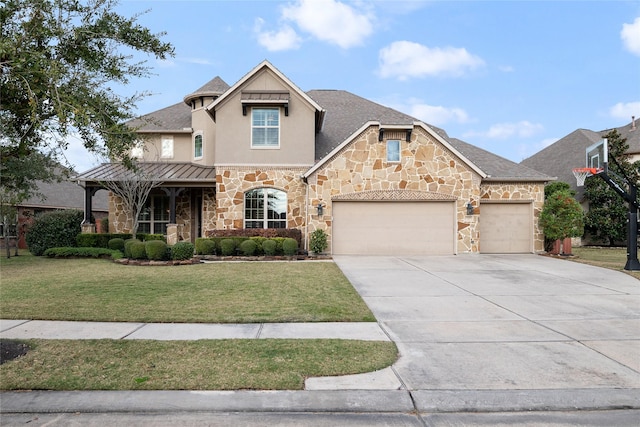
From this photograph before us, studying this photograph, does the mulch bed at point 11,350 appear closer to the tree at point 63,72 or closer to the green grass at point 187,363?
the green grass at point 187,363

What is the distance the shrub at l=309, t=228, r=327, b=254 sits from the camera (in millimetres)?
17000

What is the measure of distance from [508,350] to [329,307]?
3.20 metres

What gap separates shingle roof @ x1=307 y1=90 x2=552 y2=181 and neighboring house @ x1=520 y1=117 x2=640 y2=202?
8.99 meters

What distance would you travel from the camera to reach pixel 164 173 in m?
19.6

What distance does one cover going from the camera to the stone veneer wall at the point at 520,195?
18.9m

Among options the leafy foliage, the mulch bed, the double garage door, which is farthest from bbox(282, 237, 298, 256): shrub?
the mulch bed

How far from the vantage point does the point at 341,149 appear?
57.7 ft

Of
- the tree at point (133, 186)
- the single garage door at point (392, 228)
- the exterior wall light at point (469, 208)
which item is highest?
the tree at point (133, 186)

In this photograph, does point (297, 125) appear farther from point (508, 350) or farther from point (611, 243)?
point (611, 243)

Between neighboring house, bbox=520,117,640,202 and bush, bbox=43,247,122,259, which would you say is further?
neighboring house, bbox=520,117,640,202

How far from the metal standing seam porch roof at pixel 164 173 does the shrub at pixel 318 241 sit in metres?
5.30

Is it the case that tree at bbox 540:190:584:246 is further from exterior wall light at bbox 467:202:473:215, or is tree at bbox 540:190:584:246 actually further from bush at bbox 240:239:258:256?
bush at bbox 240:239:258:256

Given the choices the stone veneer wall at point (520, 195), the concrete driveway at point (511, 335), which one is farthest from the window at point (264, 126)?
the stone veneer wall at point (520, 195)

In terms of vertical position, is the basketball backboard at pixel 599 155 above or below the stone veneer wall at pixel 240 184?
above
